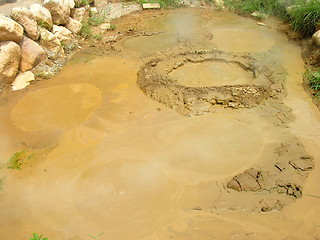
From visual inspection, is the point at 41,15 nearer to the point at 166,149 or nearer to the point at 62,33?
the point at 62,33

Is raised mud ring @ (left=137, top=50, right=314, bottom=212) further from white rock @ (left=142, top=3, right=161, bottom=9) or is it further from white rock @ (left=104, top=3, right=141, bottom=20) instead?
white rock @ (left=142, top=3, right=161, bottom=9)

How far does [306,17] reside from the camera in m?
5.51

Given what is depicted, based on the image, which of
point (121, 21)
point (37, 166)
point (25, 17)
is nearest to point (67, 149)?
point (37, 166)

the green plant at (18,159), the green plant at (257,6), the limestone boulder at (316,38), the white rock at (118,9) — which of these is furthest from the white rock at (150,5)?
the green plant at (18,159)

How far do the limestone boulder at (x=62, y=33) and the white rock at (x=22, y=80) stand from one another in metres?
1.13

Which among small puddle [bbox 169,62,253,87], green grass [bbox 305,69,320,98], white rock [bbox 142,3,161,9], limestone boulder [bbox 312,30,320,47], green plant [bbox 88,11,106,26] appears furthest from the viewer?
white rock [bbox 142,3,161,9]

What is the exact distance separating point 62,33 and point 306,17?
477 centimetres

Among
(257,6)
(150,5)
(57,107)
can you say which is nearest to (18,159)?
(57,107)

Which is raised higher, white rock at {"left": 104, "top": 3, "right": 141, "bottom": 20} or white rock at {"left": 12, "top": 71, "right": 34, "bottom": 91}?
white rock at {"left": 104, "top": 3, "right": 141, "bottom": 20}

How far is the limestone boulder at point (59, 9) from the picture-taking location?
5371 mm

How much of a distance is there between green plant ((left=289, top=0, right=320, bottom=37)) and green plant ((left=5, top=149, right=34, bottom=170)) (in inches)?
213

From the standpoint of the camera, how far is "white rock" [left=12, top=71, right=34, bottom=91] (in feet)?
14.7

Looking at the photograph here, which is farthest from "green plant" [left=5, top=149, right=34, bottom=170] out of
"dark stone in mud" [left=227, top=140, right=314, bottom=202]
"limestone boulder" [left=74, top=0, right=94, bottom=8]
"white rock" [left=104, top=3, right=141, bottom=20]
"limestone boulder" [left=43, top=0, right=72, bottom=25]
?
"white rock" [left=104, top=3, right=141, bottom=20]

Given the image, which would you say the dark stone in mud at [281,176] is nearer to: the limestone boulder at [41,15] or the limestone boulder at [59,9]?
the limestone boulder at [41,15]
